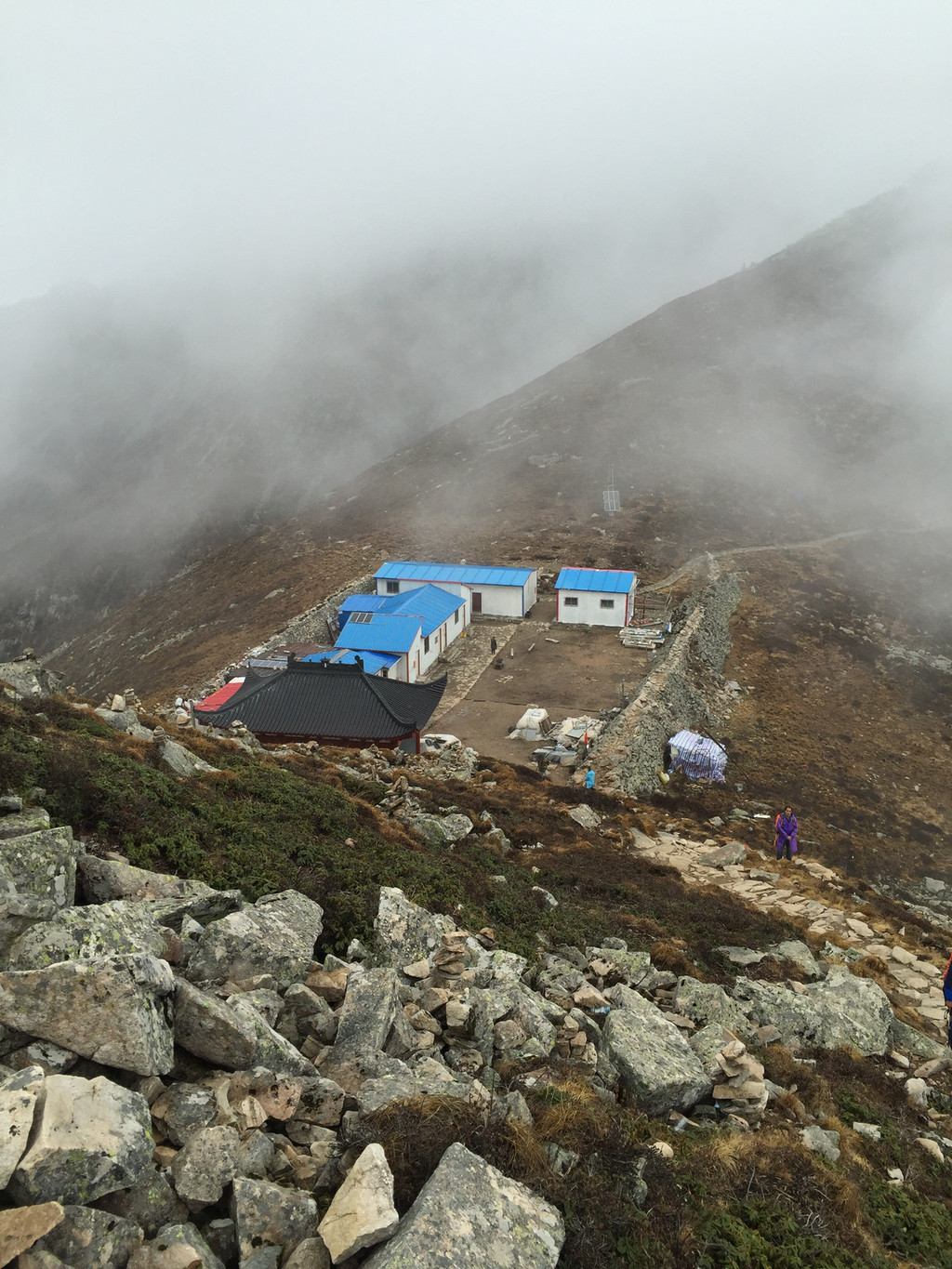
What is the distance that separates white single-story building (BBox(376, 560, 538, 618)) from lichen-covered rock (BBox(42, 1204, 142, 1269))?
183 feet

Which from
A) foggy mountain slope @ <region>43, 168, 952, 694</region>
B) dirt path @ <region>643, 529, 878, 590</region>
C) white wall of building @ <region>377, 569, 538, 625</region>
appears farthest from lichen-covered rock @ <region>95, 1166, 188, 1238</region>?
dirt path @ <region>643, 529, 878, 590</region>

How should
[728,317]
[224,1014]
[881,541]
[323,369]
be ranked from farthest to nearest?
[323,369] < [728,317] < [881,541] < [224,1014]

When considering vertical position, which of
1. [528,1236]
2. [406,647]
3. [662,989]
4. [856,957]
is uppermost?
[528,1236]

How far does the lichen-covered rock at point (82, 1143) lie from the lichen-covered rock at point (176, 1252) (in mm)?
402

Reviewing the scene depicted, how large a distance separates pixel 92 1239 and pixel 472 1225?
255 cm

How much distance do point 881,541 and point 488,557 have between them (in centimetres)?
4404

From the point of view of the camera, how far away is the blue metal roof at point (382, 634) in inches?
1843

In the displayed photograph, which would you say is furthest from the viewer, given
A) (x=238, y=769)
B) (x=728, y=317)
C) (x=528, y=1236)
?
(x=728, y=317)

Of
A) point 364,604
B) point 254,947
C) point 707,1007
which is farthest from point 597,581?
point 254,947

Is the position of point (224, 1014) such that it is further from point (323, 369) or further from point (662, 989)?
point (323, 369)

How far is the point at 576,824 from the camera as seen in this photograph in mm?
27031

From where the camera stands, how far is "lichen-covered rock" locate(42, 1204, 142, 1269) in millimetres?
4535

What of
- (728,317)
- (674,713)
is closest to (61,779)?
(674,713)

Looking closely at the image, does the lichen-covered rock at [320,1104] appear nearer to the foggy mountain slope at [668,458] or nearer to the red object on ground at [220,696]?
the red object on ground at [220,696]
